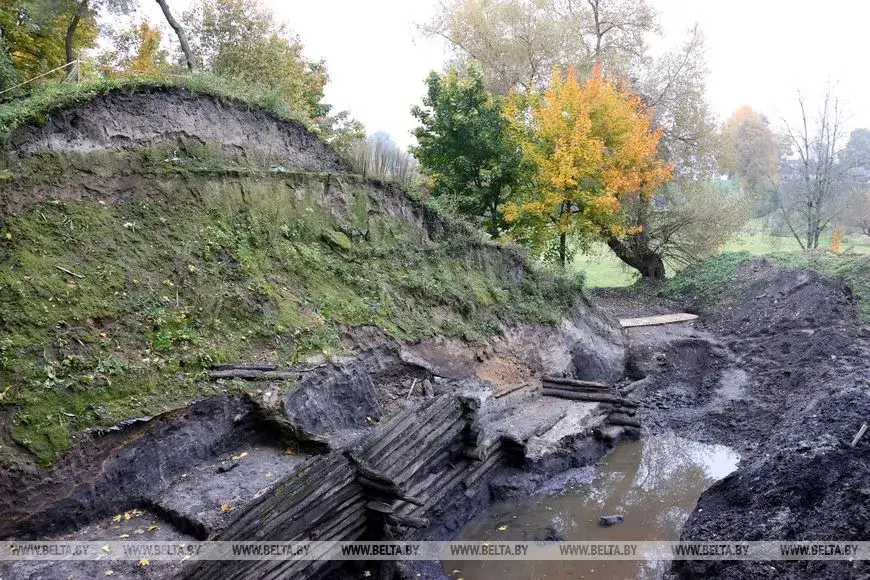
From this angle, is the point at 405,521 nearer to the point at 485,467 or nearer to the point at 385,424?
the point at 385,424

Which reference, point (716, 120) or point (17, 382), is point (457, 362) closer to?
point (17, 382)

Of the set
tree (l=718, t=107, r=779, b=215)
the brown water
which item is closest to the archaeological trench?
the brown water

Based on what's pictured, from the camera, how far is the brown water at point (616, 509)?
724 centimetres

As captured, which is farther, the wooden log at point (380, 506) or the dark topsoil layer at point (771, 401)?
the wooden log at point (380, 506)

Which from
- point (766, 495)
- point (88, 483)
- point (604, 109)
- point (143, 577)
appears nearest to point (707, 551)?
point (766, 495)

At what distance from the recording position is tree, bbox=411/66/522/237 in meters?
16.7

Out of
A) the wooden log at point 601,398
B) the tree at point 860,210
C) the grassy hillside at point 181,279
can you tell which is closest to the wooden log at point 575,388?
the wooden log at point 601,398

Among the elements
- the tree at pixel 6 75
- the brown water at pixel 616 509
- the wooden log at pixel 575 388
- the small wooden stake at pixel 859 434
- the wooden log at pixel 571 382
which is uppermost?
the tree at pixel 6 75

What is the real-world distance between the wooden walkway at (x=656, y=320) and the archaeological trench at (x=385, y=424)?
225cm

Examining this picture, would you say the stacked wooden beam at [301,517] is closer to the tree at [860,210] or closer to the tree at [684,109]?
the tree at [684,109]

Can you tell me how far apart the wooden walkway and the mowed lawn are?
590cm

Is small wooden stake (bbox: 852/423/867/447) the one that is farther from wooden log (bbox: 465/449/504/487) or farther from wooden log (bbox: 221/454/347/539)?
wooden log (bbox: 221/454/347/539)

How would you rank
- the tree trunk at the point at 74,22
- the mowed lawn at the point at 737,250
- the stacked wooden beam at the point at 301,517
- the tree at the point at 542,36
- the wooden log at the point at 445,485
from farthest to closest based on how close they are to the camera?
the mowed lawn at the point at 737,250, the tree at the point at 542,36, the tree trunk at the point at 74,22, the wooden log at the point at 445,485, the stacked wooden beam at the point at 301,517

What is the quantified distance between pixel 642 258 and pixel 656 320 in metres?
6.50
